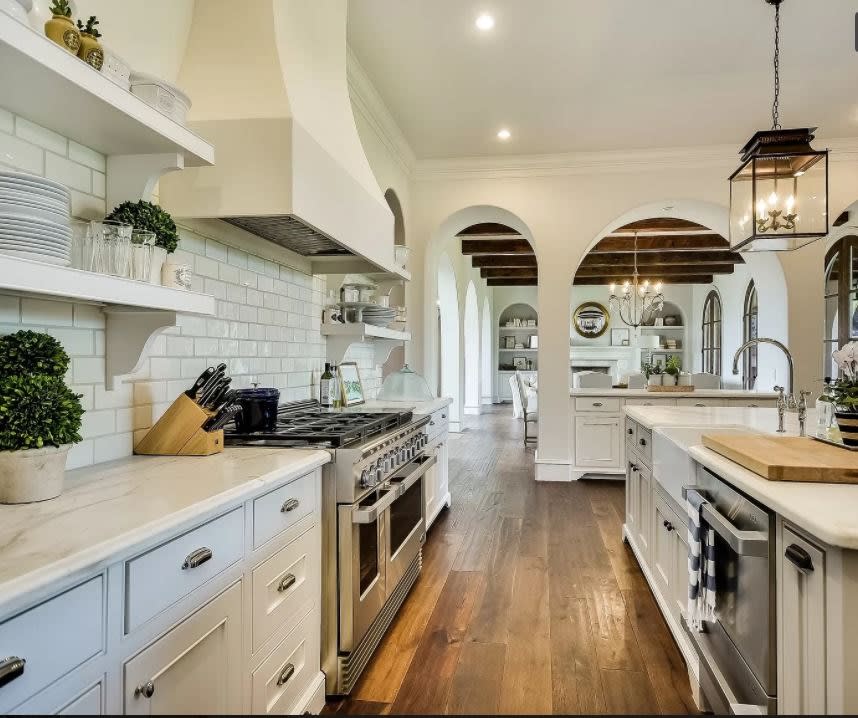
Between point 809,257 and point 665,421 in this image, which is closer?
point 665,421

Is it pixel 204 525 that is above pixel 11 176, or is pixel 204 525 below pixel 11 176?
below

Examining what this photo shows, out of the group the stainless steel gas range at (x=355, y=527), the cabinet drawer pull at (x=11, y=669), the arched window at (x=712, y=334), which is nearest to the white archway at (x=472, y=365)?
the arched window at (x=712, y=334)

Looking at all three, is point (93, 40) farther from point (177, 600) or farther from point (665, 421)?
point (665, 421)

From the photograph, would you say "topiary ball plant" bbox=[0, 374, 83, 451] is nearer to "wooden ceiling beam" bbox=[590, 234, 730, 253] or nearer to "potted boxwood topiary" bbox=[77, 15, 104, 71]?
"potted boxwood topiary" bbox=[77, 15, 104, 71]

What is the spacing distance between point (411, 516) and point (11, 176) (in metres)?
2.22

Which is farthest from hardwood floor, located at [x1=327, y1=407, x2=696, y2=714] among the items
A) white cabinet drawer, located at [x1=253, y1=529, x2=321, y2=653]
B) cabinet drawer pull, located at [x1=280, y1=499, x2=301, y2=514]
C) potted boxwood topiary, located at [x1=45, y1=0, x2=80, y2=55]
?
potted boxwood topiary, located at [x1=45, y1=0, x2=80, y2=55]

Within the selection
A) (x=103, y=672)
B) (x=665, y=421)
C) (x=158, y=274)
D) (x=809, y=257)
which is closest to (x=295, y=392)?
(x=158, y=274)

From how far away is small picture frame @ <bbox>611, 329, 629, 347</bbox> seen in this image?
45.8 ft

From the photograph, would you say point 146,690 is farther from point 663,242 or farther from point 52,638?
point 663,242

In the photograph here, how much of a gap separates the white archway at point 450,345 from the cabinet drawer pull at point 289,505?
7.49 m

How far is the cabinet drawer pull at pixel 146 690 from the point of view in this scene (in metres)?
1.05

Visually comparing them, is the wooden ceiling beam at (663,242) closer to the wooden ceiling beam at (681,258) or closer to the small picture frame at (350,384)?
the wooden ceiling beam at (681,258)

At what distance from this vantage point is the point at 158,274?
1595 millimetres

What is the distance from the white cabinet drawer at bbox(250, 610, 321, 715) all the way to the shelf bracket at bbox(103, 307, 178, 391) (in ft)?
3.03
